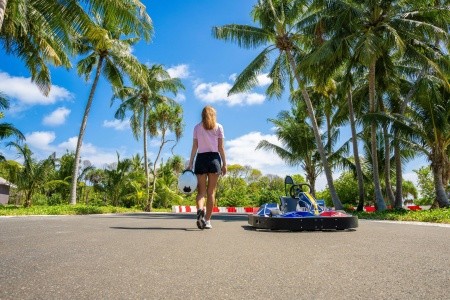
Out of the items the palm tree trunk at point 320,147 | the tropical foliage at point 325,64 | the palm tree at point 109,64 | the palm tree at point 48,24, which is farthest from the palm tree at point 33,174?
the palm tree trunk at point 320,147

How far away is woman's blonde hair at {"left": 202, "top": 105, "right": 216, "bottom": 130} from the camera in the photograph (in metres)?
6.20

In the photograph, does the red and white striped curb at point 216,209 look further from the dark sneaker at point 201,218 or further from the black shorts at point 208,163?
the black shorts at point 208,163

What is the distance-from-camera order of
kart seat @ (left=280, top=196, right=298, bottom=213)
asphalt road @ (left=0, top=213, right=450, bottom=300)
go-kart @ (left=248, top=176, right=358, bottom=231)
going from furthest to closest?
kart seat @ (left=280, top=196, right=298, bottom=213), go-kart @ (left=248, top=176, right=358, bottom=231), asphalt road @ (left=0, top=213, right=450, bottom=300)

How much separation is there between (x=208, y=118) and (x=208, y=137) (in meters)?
0.30

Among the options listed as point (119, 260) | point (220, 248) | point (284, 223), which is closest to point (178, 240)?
point (220, 248)

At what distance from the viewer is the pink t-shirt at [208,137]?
6.19 meters

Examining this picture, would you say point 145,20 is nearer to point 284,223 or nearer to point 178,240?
point 284,223

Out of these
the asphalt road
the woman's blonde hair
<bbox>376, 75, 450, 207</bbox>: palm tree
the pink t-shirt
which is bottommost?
the asphalt road

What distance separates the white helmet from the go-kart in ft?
5.19

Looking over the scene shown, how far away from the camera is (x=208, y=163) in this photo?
6129mm

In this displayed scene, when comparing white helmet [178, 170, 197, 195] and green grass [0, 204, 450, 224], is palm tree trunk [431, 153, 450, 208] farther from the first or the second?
white helmet [178, 170, 197, 195]

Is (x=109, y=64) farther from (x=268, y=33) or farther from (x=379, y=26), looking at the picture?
(x=379, y=26)

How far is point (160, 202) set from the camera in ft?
112

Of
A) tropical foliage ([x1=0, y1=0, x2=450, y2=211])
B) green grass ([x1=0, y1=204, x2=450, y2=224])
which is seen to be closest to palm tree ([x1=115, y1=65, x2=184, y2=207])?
tropical foliage ([x1=0, y1=0, x2=450, y2=211])
